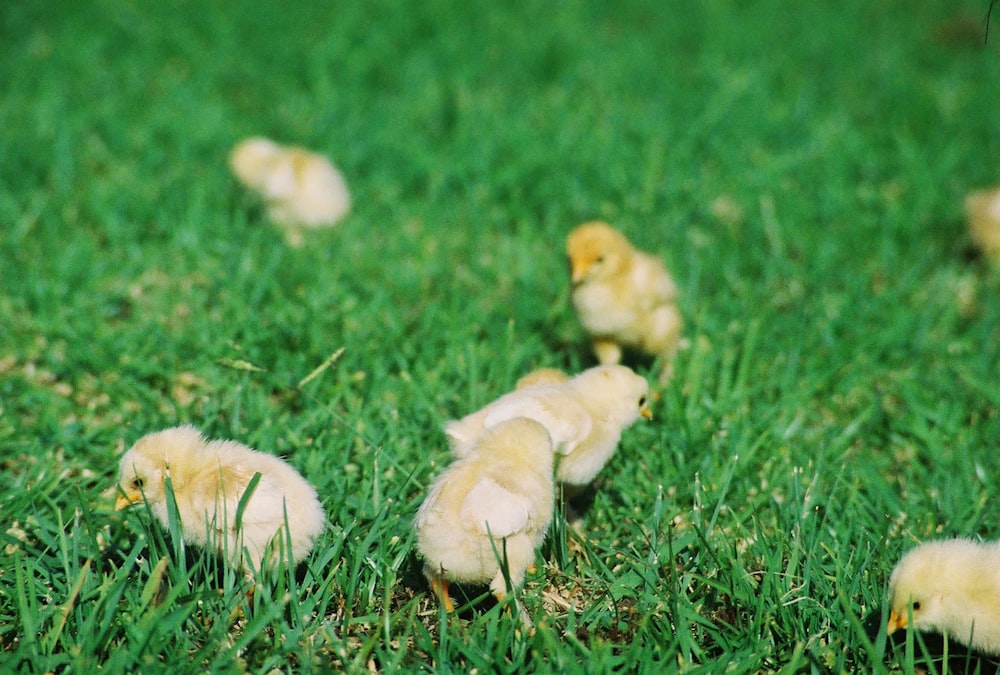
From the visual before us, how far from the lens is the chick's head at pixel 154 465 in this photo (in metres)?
2.73

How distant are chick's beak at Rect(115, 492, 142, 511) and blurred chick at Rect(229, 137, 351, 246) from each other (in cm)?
217

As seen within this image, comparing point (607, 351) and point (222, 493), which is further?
point (607, 351)

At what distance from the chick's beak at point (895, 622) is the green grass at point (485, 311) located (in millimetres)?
87

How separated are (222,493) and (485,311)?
1853mm

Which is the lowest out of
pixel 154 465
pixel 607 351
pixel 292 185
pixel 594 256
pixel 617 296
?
pixel 607 351

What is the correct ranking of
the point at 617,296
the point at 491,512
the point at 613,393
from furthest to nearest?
the point at 617,296 → the point at 613,393 → the point at 491,512

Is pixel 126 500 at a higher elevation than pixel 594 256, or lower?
lower

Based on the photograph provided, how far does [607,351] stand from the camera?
3928mm

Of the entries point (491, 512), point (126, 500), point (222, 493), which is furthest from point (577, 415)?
point (126, 500)

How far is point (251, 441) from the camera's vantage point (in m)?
3.30

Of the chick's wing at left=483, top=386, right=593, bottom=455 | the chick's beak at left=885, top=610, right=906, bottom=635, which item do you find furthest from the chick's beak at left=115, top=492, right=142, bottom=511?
the chick's beak at left=885, top=610, right=906, bottom=635

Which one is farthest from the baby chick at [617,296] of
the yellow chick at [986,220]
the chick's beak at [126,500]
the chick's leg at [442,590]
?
the yellow chick at [986,220]

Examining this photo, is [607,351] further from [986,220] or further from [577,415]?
[986,220]

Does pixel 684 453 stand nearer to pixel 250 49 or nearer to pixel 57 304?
pixel 57 304
